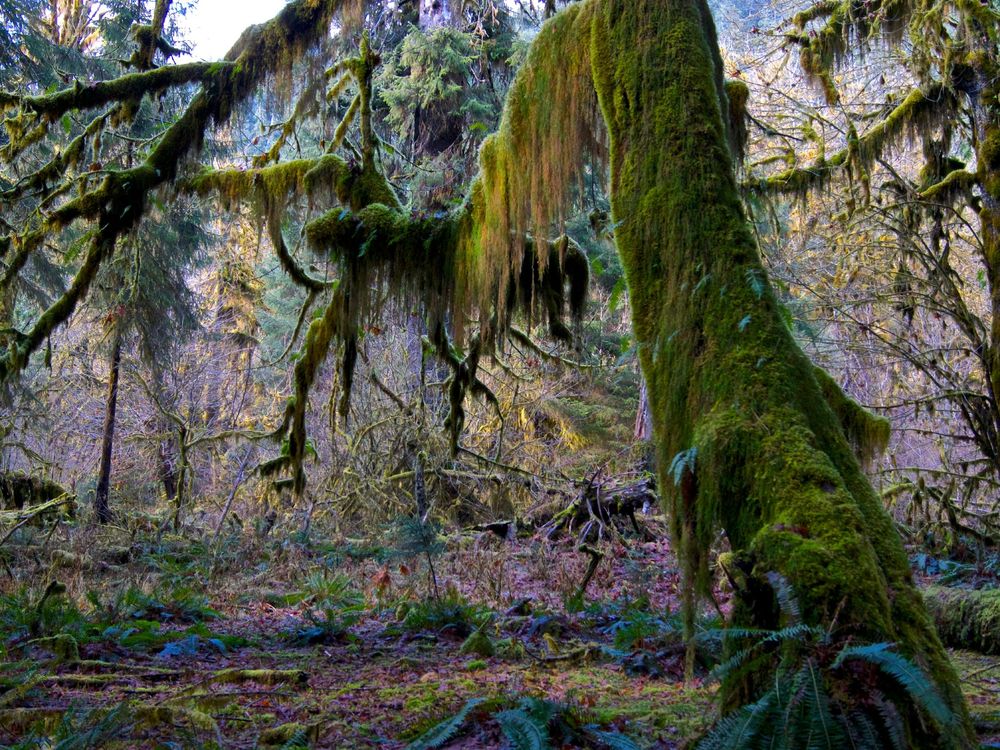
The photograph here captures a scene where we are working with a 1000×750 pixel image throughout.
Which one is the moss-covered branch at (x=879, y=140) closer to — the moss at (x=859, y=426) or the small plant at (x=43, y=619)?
the moss at (x=859, y=426)

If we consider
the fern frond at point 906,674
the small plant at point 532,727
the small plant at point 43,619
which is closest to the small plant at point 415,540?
the small plant at point 43,619

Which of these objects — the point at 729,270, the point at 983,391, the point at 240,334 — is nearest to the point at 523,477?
the point at 983,391

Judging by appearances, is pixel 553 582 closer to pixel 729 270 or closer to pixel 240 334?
pixel 729 270

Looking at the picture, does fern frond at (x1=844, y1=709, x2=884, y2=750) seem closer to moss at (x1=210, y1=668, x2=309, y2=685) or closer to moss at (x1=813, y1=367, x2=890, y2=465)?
moss at (x1=813, y1=367, x2=890, y2=465)

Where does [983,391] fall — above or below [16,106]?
below

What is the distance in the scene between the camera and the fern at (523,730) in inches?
116

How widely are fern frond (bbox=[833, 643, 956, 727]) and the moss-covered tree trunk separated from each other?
130mm

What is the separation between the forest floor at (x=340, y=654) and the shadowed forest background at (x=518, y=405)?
4 centimetres

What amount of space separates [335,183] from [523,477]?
20.6 ft

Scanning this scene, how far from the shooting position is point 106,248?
711cm

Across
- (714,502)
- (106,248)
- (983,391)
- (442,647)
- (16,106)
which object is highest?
(16,106)

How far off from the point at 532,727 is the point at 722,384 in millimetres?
1629

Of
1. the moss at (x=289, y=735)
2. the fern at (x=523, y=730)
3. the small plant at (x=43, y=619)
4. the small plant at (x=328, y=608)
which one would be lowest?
the small plant at (x=328, y=608)

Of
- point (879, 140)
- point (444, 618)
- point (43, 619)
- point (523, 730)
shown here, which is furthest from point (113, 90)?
point (879, 140)
